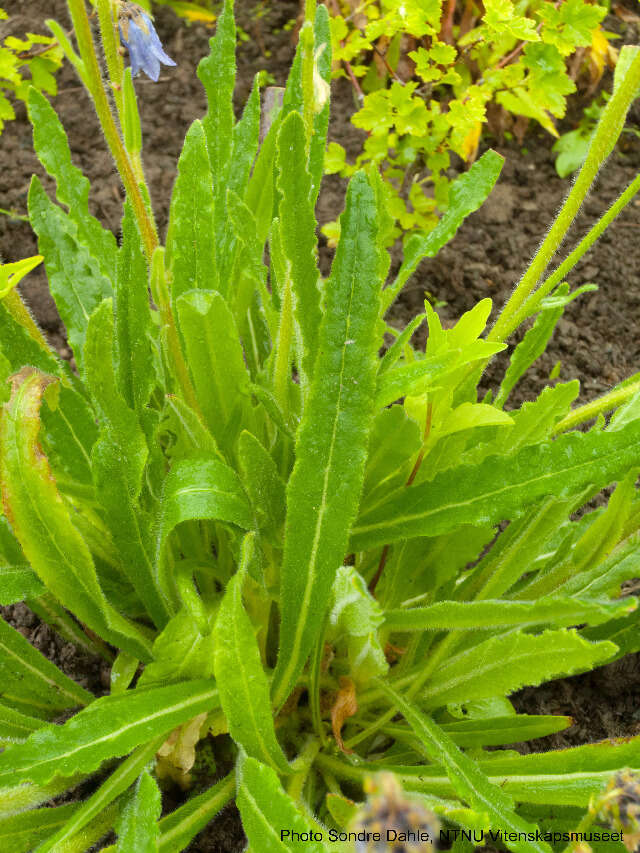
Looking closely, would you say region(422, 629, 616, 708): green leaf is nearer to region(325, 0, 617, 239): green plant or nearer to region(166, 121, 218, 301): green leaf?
region(166, 121, 218, 301): green leaf

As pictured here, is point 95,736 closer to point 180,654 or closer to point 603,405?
point 180,654

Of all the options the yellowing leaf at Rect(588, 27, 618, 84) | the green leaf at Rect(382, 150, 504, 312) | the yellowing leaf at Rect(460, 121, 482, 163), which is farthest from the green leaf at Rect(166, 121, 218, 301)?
the yellowing leaf at Rect(588, 27, 618, 84)

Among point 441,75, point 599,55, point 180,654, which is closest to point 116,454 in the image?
point 180,654

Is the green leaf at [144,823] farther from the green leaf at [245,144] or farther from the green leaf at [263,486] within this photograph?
the green leaf at [245,144]

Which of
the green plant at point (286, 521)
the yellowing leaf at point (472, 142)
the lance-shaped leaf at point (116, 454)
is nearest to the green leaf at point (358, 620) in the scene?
the green plant at point (286, 521)

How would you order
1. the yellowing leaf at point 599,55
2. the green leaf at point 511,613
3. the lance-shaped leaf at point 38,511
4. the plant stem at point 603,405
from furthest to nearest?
the yellowing leaf at point 599,55, the plant stem at point 603,405, the lance-shaped leaf at point 38,511, the green leaf at point 511,613
